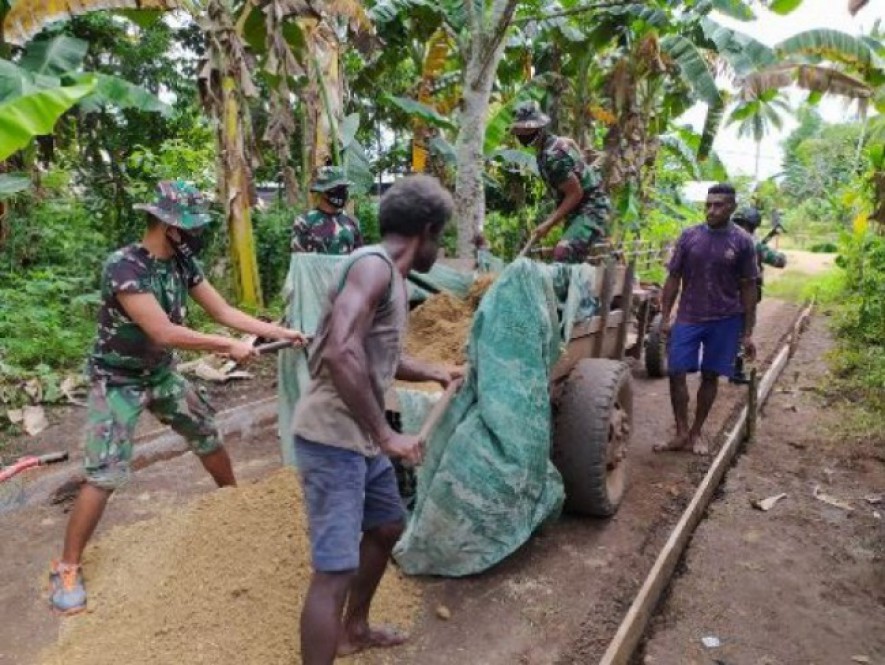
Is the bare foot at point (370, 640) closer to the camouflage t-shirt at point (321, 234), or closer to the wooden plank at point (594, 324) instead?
the wooden plank at point (594, 324)

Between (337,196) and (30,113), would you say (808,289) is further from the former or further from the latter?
(30,113)

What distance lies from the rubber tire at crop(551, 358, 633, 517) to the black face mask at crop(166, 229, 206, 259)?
2.05m

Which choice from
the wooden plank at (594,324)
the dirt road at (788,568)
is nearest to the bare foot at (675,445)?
the dirt road at (788,568)

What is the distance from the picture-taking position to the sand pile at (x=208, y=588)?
277 cm

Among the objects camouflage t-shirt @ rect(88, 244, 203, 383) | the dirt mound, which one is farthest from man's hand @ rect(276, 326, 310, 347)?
→ the dirt mound

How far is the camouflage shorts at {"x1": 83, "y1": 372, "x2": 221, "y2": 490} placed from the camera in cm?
316

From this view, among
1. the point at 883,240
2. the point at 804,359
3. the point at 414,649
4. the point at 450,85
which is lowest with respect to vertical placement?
the point at 804,359

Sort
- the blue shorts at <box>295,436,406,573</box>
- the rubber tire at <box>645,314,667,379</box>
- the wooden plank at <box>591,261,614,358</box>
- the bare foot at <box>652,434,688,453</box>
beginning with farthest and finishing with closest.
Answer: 1. the rubber tire at <box>645,314,667,379</box>
2. the bare foot at <box>652,434,688,453</box>
3. the wooden plank at <box>591,261,614,358</box>
4. the blue shorts at <box>295,436,406,573</box>

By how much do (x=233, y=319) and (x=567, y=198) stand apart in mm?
2543

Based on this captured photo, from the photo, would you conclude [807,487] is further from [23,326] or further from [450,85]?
[450,85]

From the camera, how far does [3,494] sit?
4207 mm

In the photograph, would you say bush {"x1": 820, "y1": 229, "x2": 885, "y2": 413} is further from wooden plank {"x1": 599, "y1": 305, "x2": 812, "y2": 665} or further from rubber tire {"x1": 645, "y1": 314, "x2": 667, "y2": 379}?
wooden plank {"x1": 599, "y1": 305, "x2": 812, "y2": 665}

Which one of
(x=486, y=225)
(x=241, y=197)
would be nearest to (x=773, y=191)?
(x=486, y=225)

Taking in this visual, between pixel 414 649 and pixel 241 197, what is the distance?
631 cm
